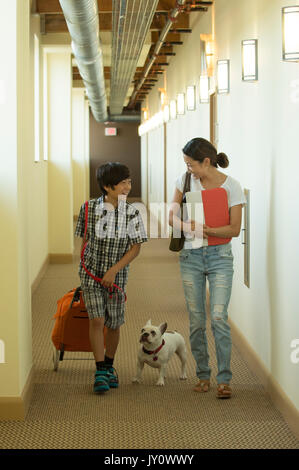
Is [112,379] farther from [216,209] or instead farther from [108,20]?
[108,20]

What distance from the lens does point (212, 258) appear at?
14.6ft

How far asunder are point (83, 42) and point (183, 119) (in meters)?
3.36

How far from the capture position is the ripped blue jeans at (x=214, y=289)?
4.43m

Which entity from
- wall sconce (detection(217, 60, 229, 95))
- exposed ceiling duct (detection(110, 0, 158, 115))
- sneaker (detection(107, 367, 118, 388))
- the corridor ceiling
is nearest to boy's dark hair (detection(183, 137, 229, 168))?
sneaker (detection(107, 367, 118, 388))

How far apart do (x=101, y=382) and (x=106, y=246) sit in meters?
0.83

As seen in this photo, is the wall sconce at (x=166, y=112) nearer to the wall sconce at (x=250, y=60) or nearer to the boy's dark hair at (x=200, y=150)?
the wall sconce at (x=250, y=60)

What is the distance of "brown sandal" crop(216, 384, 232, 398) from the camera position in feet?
14.8

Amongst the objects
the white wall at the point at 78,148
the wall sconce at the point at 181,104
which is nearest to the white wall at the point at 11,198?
the wall sconce at the point at 181,104

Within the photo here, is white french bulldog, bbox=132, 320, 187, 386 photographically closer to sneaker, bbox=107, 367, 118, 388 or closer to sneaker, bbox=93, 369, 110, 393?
sneaker, bbox=107, 367, 118, 388

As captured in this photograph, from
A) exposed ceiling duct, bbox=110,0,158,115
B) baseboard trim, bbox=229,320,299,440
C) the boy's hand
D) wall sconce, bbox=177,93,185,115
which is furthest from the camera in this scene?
wall sconce, bbox=177,93,185,115

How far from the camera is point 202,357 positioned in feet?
15.2

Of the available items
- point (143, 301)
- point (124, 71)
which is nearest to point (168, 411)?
point (143, 301)

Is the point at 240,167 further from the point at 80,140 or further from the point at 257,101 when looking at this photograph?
the point at 80,140

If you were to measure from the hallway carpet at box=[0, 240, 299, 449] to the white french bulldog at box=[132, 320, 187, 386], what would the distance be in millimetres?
137
